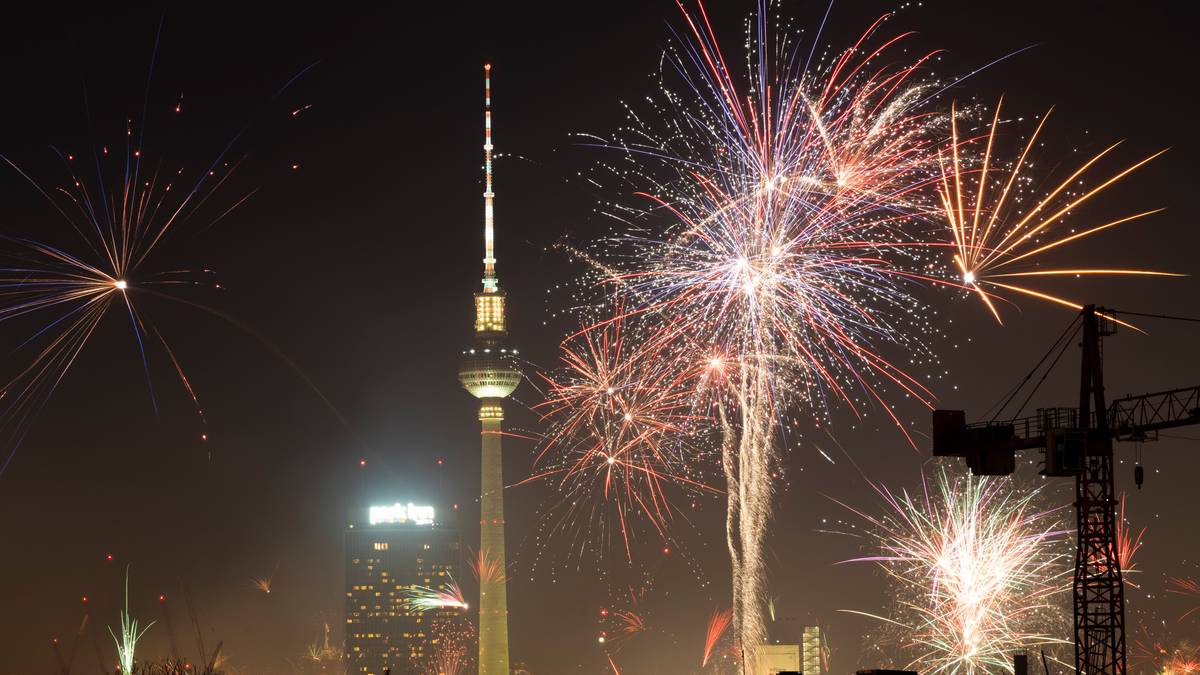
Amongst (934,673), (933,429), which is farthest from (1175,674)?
(933,429)

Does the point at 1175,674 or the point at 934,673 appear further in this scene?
the point at 1175,674

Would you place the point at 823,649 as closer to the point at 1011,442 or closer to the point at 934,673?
the point at 934,673

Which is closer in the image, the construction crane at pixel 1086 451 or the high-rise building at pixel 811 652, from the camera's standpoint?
the construction crane at pixel 1086 451

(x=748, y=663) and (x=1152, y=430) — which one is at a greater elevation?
(x=1152, y=430)

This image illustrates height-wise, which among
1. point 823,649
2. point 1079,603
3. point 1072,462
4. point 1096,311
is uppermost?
point 1096,311

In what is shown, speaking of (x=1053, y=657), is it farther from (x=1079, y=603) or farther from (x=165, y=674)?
(x=165, y=674)

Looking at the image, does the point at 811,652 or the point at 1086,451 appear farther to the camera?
the point at 811,652

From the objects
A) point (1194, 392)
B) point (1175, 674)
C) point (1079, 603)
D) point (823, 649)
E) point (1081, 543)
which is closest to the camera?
point (1194, 392)

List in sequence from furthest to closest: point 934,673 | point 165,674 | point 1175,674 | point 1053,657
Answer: point 1175,674 → point 1053,657 → point 934,673 → point 165,674

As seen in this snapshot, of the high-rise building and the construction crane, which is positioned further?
the high-rise building
